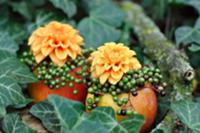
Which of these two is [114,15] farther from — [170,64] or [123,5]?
[170,64]

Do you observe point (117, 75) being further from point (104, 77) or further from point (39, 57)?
point (39, 57)

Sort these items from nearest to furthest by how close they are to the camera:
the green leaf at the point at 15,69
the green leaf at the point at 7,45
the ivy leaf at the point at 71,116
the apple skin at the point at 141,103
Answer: the ivy leaf at the point at 71,116, the apple skin at the point at 141,103, the green leaf at the point at 15,69, the green leaf at the point at 7,45

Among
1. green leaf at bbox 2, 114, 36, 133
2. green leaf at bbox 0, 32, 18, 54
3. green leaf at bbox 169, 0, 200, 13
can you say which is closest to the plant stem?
green leaf at bbox 169, 0, 200, 13

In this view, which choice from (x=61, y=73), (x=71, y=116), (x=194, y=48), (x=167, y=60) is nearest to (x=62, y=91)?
(x=61, y=73)

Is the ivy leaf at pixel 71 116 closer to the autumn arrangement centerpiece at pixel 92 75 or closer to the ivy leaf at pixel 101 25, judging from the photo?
the autumn arrangement centerpiece at pixel 92 75

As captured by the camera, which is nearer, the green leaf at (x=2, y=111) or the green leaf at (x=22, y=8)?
the green leaf at (x=2, y=111)

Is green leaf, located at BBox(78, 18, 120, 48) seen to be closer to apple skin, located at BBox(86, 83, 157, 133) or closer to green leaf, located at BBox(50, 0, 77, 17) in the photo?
green leaf, located at BBox(50, 0, 77, 17)

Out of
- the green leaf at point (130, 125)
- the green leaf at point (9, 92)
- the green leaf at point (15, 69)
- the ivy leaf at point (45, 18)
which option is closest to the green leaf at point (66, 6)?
the ivy leaf at point (45, 18)
